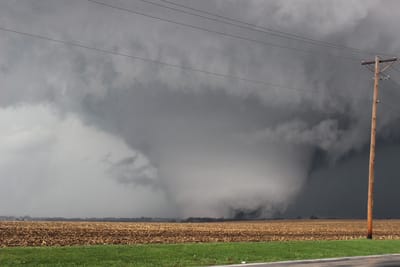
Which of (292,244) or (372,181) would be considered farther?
(372,181)

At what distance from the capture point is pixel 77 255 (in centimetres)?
2405

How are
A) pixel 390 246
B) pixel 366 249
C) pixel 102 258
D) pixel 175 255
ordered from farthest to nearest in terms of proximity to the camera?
1. pixel 390 246
2. pixel 366 249
3. pixel 175 255
4. pixel 102 258

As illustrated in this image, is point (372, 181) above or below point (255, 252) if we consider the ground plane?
above

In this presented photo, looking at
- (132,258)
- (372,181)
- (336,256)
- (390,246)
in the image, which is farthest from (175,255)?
(372,181)

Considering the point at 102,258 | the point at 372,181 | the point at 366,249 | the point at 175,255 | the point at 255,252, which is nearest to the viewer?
the point at 102,258

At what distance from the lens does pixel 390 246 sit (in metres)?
35.3

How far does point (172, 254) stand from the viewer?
2573cm

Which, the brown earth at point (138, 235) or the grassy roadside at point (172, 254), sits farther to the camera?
the brown earth at point (138, 235)

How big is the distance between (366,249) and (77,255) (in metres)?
17.8

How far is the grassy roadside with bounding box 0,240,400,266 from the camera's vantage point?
22391mm

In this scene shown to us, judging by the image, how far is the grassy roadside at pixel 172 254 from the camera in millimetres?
22391

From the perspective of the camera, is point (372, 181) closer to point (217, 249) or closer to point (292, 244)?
point (292, 244)

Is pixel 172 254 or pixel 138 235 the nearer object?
pixel 172 254

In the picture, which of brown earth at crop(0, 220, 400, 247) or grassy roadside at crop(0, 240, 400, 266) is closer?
grassy roadside at crop(0, 240, 400, 266)
